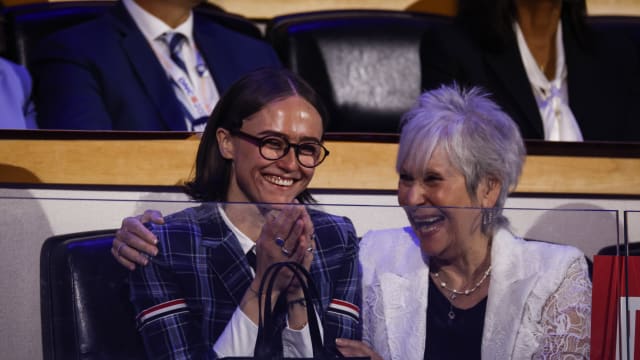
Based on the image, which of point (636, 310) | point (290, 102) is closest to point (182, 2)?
point (290, 102)

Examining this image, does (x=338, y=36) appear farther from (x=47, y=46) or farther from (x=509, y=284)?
(x=509, y=284)

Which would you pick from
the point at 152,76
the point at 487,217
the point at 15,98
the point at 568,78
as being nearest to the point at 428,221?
the point at 487,217

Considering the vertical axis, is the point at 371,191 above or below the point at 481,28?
below

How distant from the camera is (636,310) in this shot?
0.93m

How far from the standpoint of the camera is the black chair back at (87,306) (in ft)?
2.93

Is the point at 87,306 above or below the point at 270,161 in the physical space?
below

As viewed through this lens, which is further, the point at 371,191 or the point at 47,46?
the point at 47,46

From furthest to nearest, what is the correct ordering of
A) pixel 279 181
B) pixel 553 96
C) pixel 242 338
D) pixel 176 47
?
pixel 553 96
pixel 176 47
pixel 279 181
pixel 242 338

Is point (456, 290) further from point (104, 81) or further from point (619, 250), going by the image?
point (104, 81)

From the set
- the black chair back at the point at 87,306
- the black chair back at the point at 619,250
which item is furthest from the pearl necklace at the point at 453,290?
the black chair back at the point at 87,306

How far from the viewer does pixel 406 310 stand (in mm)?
924

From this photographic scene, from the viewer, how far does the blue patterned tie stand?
5.91ft

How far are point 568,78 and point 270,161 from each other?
923 mm

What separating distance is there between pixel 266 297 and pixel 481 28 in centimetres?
117
